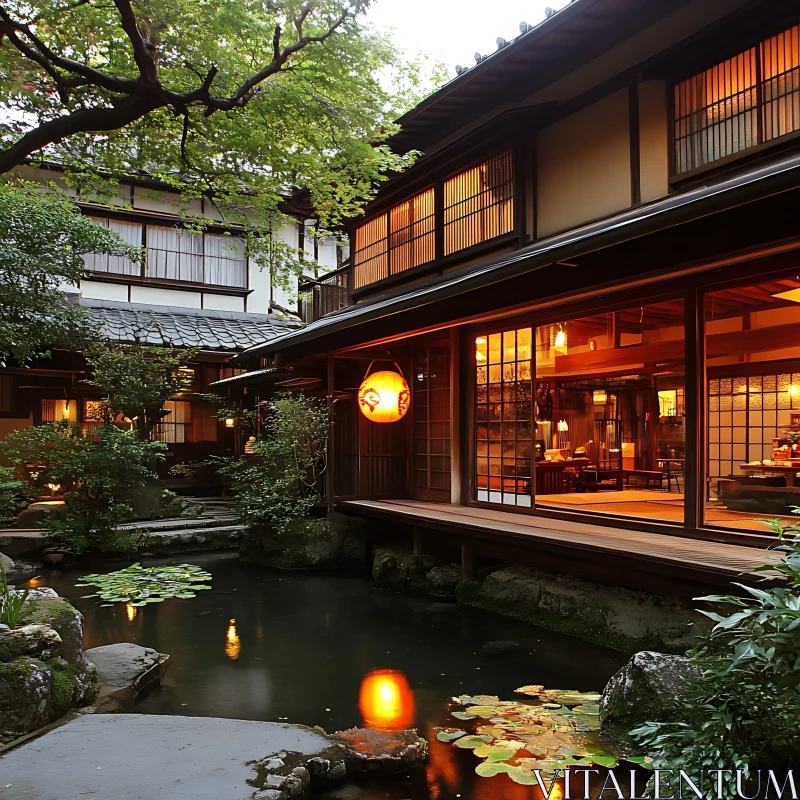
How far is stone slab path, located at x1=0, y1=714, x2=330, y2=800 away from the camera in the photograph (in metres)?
3.97

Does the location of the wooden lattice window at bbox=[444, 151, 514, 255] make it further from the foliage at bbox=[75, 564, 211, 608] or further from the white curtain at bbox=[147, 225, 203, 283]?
the white curtain at bbox=[147, 225, 203, 283]

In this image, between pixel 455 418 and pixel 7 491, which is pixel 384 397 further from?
pixel 7 491

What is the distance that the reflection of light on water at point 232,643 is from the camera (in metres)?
7.59

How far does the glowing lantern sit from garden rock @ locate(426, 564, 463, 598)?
250 cm

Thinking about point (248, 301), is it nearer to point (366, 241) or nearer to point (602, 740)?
point (366, 241)

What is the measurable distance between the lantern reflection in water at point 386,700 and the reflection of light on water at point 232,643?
1.67 metres

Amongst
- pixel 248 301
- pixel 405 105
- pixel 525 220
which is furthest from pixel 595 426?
pixel 405 105

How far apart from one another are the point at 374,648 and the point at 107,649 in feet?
9.09

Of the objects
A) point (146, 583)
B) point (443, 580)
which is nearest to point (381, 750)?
point (443, 580)

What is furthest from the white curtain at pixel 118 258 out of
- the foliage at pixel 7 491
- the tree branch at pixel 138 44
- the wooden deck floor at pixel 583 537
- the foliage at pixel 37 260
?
the tree branch at pixel 138 44

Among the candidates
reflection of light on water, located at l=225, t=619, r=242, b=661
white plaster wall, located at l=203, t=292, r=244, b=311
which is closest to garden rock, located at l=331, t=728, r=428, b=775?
reflection of light on water, located at l=225, t=619, r=242, b=661

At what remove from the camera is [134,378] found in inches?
594

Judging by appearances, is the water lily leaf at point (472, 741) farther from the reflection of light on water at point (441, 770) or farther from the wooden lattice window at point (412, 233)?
the wooden lattice window at point (412, 233)

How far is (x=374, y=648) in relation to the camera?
25.5 feet
